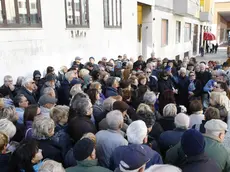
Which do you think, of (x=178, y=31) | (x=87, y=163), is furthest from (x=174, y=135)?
(x=178, y=31)

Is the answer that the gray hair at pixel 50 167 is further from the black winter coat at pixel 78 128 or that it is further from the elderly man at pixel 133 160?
the black winter coat at pixel 78 128

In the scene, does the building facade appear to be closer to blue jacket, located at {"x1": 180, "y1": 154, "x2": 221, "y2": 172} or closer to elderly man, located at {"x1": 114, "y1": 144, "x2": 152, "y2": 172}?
elderly man, located at {"x1": 114, "y1": 144, "x2": 152, "y2": 172}

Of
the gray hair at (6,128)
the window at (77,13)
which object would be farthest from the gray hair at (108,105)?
the window at (77,13)

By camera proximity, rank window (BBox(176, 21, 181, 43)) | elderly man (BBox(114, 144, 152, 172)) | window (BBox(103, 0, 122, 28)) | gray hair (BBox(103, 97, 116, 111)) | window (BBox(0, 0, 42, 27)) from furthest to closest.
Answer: window (BBox(176, 21, 181, 43))
window (BBox(103, 0, 122, 28))
window (BBox(0, 0, 42, 27))
gray hair (BBox(103, 97, 116, 111))
elderly man (BBox(114, 144, 152, 172))

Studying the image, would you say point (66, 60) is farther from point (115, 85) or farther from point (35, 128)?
point (35, 128)

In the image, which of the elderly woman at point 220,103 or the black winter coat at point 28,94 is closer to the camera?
the elderly woman at point 220,103

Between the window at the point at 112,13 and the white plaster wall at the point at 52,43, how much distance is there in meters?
0.35

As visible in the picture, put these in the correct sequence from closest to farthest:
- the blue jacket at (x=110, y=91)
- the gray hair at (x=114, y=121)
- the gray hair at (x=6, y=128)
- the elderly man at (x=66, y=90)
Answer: the gray hair at (x=6, y=128), the gray hair at (x=114, y=121), the blue jacket at (x=110, y=91), the elderly man at (x=66, y=90)

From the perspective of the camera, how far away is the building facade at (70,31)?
7.14 metres

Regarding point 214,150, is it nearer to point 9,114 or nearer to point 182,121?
point 182,121

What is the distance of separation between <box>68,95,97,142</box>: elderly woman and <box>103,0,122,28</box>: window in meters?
8.94

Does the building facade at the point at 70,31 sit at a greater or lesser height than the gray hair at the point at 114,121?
greater

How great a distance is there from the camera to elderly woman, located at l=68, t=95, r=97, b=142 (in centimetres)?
348

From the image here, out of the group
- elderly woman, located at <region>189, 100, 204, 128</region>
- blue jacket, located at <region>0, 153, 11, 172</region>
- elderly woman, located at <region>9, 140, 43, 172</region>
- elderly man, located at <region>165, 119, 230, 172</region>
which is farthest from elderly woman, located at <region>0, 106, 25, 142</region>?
elderly woman, located at <region>189, 100, 204, 128</region>
